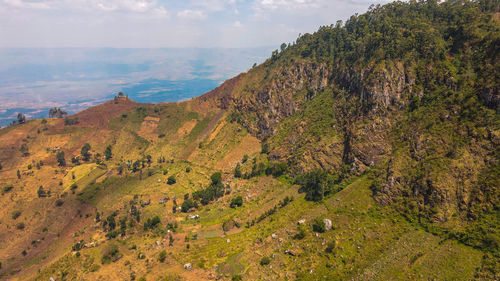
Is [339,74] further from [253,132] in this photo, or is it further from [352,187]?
[352,187]

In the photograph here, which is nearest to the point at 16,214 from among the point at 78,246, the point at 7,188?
the point at 7,188

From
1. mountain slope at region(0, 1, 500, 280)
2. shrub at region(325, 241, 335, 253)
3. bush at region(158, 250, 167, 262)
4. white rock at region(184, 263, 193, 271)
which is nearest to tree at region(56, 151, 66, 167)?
mountain slope at region(0, 1, 500, 280)

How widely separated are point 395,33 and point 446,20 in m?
24.4

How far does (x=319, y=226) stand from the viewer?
5650 centimetres

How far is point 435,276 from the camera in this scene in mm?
41031

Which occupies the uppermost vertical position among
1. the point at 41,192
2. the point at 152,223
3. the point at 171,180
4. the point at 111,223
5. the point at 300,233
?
the point at 300,233

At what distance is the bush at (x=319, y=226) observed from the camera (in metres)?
56.3

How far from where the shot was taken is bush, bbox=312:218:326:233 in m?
56.3

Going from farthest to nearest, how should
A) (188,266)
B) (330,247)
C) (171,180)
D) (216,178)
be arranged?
(171,180), (216,178), (188,266), (330,247)

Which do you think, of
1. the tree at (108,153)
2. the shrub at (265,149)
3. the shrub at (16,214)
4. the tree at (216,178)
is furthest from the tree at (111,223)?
the shrub at (265,149)

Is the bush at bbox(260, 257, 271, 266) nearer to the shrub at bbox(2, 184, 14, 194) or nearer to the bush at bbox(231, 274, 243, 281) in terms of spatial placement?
the bush at bbox(231, 274, 243, 281)

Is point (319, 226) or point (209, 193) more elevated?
point (319, 226)

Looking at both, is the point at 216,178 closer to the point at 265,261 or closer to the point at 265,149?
the point at 265,149

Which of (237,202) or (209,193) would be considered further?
(209,193)
